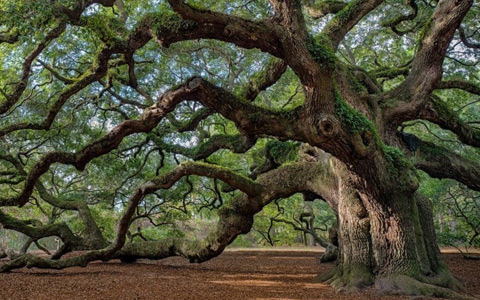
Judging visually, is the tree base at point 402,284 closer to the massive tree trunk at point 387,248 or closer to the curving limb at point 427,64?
the massive tree trunk at point 387,248

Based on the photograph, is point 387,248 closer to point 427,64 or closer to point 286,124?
point 286,124

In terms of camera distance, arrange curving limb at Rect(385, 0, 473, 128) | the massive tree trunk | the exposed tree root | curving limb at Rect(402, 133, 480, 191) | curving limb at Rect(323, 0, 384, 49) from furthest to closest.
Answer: curving limb at Rect(402, 133, 480, 191) < curving limb at Rect(323, 0, 384, 49) < curving limb at Rect(385, 0, 473, 128) < the massive tree trunk < the exposed tree root

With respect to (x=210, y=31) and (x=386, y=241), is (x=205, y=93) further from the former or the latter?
(x=386, y=241)

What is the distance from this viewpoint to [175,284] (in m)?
5.88

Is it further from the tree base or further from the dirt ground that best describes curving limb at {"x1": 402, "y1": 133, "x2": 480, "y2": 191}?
the tree base

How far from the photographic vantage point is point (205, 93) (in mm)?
5578

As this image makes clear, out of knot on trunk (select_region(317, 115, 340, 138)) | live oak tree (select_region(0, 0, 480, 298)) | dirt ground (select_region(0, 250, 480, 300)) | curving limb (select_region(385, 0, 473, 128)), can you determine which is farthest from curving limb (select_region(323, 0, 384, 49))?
dirt ground (select_region(0, 250, 480, 300))

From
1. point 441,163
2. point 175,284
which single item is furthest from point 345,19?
point 175,284

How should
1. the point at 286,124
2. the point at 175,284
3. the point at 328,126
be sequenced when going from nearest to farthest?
the point at 328,126 → the point at 286,124 → the point at 175,284

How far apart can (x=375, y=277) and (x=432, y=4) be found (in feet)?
24.2

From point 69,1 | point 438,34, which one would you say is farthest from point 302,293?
point 69,1

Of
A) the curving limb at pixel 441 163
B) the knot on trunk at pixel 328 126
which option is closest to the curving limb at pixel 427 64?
the curving limb at pixel 441 163

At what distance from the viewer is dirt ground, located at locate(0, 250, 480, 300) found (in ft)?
16.3

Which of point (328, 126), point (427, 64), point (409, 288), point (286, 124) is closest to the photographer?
point (328, 126)
